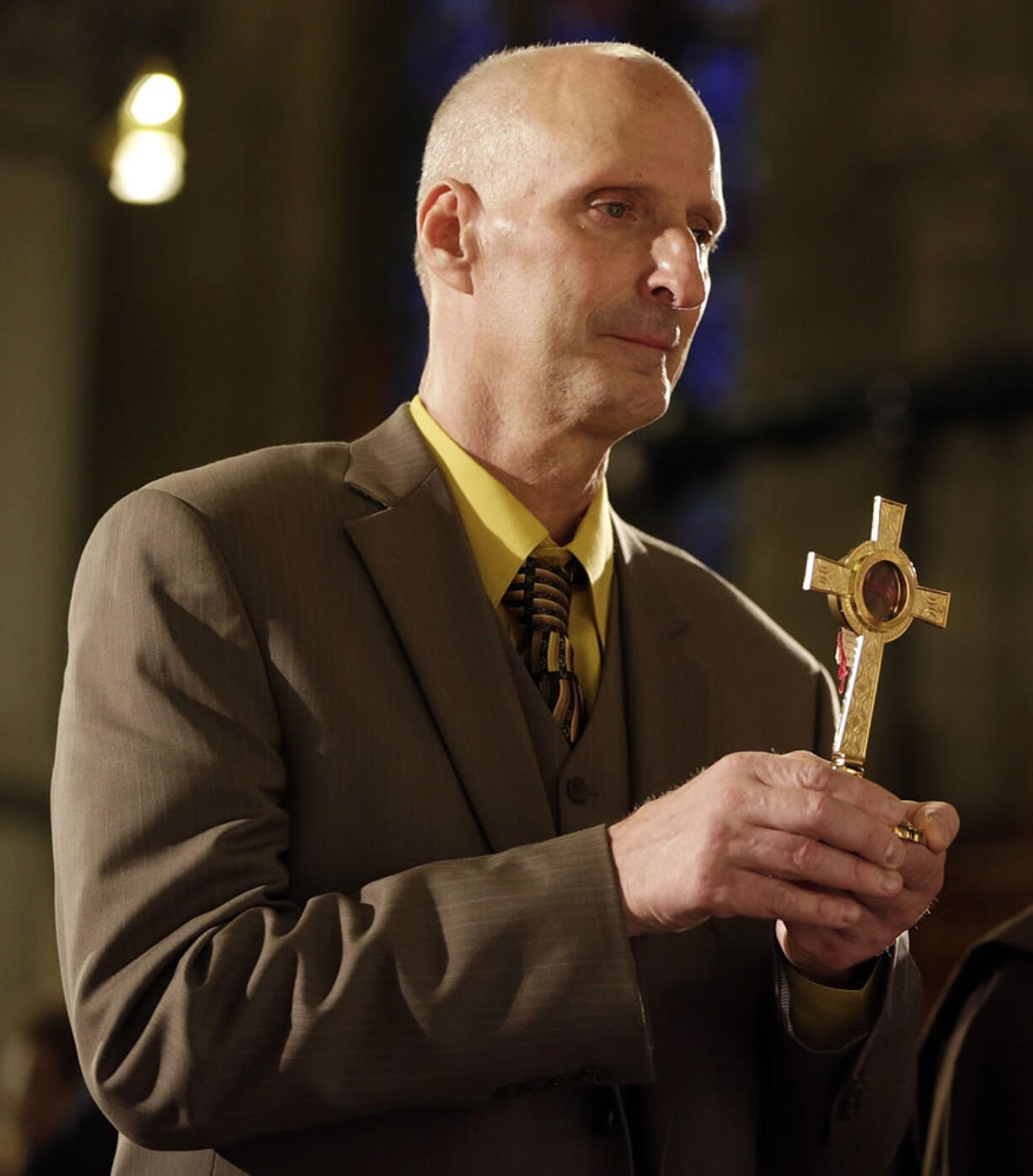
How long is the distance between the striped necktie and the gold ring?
518 mm

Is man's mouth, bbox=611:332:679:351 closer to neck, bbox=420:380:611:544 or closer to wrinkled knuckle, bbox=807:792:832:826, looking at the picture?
neck, bbox=420:380:611:544

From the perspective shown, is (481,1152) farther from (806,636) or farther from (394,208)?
(394,208)

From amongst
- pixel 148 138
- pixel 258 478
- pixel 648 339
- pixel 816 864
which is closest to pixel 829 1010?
pixel 816 864

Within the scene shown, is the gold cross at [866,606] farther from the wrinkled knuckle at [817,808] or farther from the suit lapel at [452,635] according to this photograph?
the suit lapel at [452,635]

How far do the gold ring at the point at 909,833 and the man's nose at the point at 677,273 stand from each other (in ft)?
2.58

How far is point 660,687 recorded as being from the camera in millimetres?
2355

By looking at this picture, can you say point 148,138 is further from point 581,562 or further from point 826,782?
point 826,782

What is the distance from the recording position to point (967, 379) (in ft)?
24.1

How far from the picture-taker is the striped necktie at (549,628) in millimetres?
2248

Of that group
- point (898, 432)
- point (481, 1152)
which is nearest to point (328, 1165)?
point (481, 1152)

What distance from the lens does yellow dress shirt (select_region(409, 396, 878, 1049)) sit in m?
2.22

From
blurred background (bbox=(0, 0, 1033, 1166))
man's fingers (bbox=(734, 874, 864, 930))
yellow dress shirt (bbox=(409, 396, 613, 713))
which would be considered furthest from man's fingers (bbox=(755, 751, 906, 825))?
blurred background (bbox=(0, 0, 1033, 1166))

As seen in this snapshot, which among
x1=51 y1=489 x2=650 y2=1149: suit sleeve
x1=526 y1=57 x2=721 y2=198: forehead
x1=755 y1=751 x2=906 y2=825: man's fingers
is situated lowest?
x1=51 y1=489 x2=650 y2=1149: suit sleeve

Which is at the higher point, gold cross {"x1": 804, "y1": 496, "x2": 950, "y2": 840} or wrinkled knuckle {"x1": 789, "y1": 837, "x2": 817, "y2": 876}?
gold cross {"x1": 804, "y1": 496, "x2": 950, "y2": 840}
